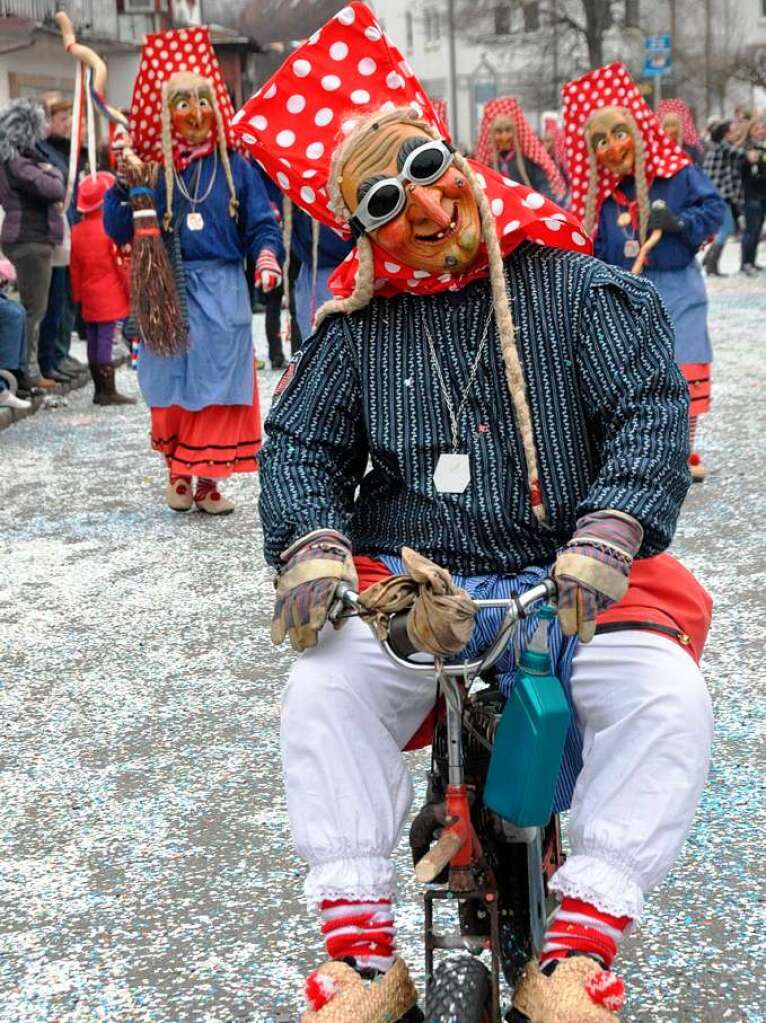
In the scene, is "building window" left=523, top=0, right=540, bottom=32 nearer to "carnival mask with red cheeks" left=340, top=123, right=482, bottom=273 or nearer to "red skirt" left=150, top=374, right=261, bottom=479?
"red skirt" left=150, top=374, right=261, bottom=479

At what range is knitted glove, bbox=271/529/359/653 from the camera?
222 cm

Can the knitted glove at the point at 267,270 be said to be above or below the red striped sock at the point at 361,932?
below

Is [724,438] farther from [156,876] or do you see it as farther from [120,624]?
[156,876]

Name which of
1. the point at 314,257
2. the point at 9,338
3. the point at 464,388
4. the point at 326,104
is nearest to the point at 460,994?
the point at 464,388

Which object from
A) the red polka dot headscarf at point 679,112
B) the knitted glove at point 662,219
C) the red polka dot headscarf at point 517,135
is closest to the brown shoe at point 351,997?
the knitted glove at point 662,219

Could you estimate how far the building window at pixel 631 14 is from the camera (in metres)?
43.5

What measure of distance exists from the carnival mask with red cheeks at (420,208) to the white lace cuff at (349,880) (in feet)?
3.18

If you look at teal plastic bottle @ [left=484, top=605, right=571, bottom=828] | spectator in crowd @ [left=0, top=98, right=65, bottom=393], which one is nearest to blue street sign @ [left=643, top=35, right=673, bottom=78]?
spectator in crowd @ [left=0, top=98, right=65, bottom=393]

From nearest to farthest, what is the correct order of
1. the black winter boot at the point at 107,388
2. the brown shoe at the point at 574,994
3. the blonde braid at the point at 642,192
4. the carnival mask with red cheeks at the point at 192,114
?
the brown shoe at the point at 574,994 < the carnival mask with red cheeks at the point at 192,114 < the blonde braid at the point at 642,192 < the black winter boot at the point at 107,388

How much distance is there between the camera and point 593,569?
6.98 feet

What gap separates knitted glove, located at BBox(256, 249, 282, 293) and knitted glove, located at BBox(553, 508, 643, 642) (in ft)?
14.1

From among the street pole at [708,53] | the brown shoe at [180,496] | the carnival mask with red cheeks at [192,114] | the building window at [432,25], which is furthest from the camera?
the building window at [432,25]

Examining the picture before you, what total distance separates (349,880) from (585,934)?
0.34 metres

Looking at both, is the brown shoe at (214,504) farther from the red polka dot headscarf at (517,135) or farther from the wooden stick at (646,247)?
the red polka dot headscarf at (517,135)
